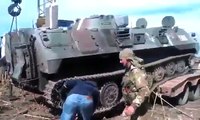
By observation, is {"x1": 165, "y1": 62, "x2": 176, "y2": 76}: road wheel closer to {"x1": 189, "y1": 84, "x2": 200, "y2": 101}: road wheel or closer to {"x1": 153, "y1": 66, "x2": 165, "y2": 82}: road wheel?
{"x1": 153, "y1": 66, "x2": 165, "y2": 82}: road wheel

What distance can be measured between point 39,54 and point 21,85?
1.56m

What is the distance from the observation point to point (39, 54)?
9.85 metres

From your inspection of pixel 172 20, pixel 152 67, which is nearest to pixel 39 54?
pixel 152 67

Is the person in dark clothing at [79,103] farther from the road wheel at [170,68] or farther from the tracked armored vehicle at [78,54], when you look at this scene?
the road wheel at [170,68]

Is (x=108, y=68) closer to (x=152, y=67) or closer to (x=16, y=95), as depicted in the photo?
(x=152, y=67)

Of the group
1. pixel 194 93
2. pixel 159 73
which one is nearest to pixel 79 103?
pixel 159 73

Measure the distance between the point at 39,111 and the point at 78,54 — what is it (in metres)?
1.90

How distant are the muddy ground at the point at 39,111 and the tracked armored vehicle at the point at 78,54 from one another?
62 centimetres

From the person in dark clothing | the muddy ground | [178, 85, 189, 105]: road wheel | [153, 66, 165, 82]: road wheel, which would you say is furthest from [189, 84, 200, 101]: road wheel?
the person in dark clothing

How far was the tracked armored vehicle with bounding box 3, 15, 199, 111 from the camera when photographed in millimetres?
9797

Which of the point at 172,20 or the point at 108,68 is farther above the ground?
the point at 172,20

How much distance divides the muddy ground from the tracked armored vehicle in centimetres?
62

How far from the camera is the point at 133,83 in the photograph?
21.0ft

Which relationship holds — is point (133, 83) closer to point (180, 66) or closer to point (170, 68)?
point (170, 68)
